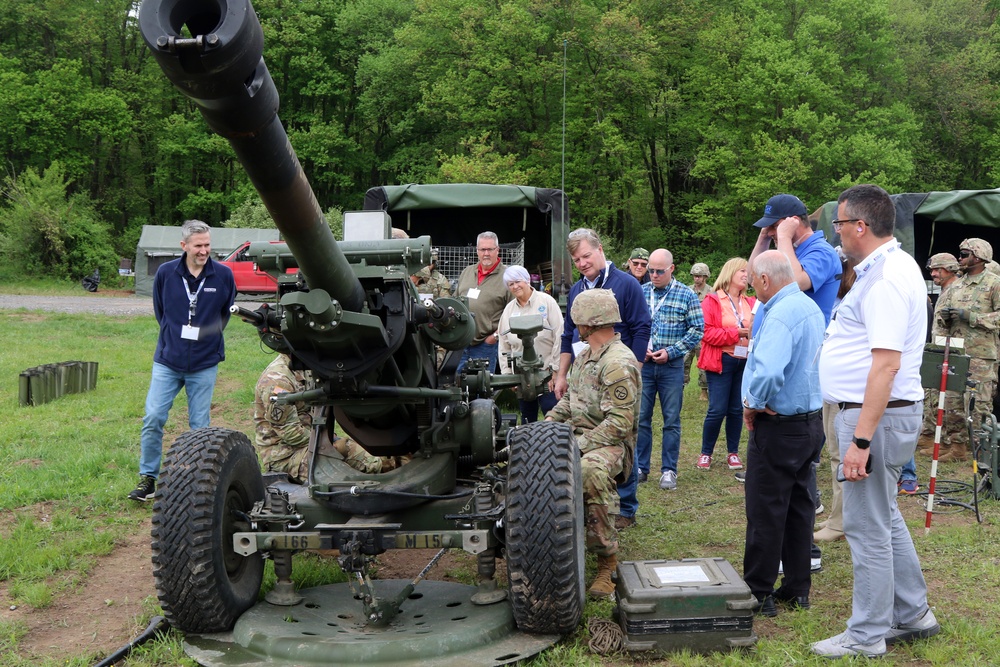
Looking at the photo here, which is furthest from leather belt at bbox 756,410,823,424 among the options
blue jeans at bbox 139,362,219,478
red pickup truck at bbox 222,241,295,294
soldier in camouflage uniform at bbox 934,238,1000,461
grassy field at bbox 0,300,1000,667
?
red pickup truck at bbox 222,241,295,294

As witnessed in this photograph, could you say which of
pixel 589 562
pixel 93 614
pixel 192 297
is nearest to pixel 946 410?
pixel 589 562

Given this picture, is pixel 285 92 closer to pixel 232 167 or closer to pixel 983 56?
pixel 232 167

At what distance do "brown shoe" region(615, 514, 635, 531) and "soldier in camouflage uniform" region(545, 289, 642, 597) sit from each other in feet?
3.18

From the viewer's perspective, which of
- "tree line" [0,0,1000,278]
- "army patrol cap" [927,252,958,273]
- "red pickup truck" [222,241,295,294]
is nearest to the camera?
"army patrol cap" [927,252,958,273]

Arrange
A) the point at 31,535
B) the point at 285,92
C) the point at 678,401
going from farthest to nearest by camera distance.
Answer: the point at 285,92 → the point at 678,401 → the point at 31,535

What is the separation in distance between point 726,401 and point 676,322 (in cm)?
81

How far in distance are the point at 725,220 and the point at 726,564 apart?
91.6 ft

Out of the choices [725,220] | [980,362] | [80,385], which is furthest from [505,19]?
[980,362]

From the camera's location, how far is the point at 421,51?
35094 millimetres

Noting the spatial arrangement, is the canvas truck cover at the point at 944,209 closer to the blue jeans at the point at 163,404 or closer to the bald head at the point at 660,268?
the bald head at the point at 660,268

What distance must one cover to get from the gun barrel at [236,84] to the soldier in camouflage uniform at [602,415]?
2.14 metres

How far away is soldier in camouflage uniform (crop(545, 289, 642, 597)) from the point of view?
16.2ft

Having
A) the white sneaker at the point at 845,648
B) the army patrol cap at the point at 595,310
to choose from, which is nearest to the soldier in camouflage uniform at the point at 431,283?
the army patrol cap at the point at 595,310

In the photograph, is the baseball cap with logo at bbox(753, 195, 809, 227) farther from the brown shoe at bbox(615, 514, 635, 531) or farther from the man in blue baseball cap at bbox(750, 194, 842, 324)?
the brown shoe at bbox(615, 514, 635, 531)
